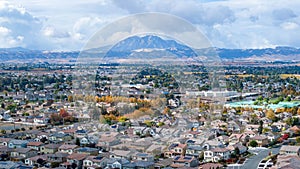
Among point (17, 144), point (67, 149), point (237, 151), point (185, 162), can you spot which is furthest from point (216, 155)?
point (17, 144)

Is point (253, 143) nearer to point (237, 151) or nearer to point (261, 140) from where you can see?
point (261, 140)

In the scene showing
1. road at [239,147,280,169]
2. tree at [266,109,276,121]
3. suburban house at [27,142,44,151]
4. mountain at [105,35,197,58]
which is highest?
mountain at [105,35,197,58]

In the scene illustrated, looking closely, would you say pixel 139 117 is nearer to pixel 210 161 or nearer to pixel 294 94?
pixel 210 161

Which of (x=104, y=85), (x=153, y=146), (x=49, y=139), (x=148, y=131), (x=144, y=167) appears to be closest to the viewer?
(x=144, y=167)

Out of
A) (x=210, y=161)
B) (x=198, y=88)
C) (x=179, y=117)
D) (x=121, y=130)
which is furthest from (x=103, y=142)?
(x=198, y=88)

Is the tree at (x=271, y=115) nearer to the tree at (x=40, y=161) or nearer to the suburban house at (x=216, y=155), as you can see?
the suburban house at (x=216, y=155)

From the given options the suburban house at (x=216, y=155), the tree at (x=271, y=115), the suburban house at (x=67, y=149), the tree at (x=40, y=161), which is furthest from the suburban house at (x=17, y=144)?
the tree at (x=271, y=115)

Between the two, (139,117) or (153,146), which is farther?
(139,117)

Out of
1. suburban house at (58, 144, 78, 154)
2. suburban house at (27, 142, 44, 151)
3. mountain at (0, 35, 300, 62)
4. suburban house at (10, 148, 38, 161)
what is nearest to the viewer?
suburban house at (10, 148, 38, 161)

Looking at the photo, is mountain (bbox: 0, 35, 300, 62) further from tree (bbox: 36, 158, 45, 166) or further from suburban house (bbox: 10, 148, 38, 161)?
tree (bbox: 36, 158, 45, 166)

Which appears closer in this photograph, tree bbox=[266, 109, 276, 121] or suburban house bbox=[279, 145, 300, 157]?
suburban house bbox=[279, 145, 300, 157]

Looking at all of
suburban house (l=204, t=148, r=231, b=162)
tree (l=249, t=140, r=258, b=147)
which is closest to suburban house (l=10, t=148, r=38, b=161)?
suburban house (l=204, t=148, r=231, b=162)
